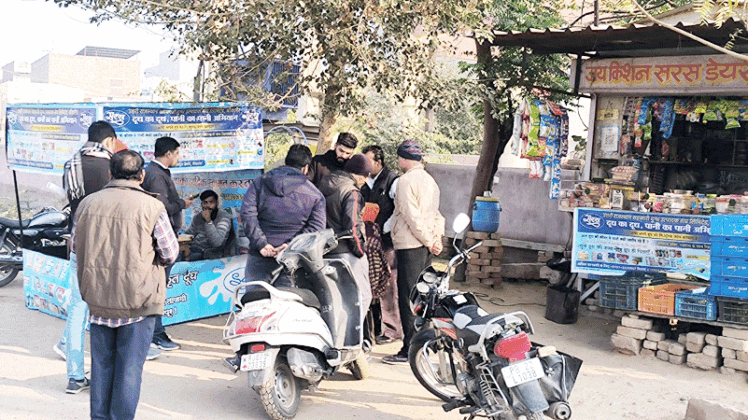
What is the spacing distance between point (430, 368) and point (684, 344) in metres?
2.66

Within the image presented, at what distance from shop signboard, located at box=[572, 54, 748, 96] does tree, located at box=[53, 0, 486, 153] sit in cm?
201

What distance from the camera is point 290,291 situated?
527cm

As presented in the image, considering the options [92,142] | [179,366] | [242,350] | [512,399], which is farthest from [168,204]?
[512,399]

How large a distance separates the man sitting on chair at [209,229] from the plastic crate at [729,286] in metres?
4.72

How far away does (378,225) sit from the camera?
23.5 ft

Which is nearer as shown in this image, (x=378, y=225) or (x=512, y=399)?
(x=512, y=399)

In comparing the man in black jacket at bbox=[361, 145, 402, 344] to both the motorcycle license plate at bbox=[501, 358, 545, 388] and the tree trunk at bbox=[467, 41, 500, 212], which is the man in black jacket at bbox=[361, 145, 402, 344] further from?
the tree trunk at bbox=[467, 41, 500, 212]

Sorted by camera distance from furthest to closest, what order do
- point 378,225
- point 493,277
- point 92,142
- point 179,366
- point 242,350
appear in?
1. point 493,277
2. point 378,225
3. point 179,366
4. point 92,142
5. point 242,350

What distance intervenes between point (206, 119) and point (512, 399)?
4.43m

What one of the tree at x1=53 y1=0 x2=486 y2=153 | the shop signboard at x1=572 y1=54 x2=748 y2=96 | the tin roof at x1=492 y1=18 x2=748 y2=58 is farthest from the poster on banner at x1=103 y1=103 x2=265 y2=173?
the shop signboard at x1=572 y1=54 x2=748 y2=96

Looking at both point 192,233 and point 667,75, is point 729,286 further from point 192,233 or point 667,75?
point 192,233

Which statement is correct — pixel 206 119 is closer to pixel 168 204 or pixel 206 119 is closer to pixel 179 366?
pixel 168 204

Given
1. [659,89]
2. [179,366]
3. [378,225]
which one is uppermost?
[659,89]

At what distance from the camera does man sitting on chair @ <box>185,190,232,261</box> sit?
8062 millimetres
